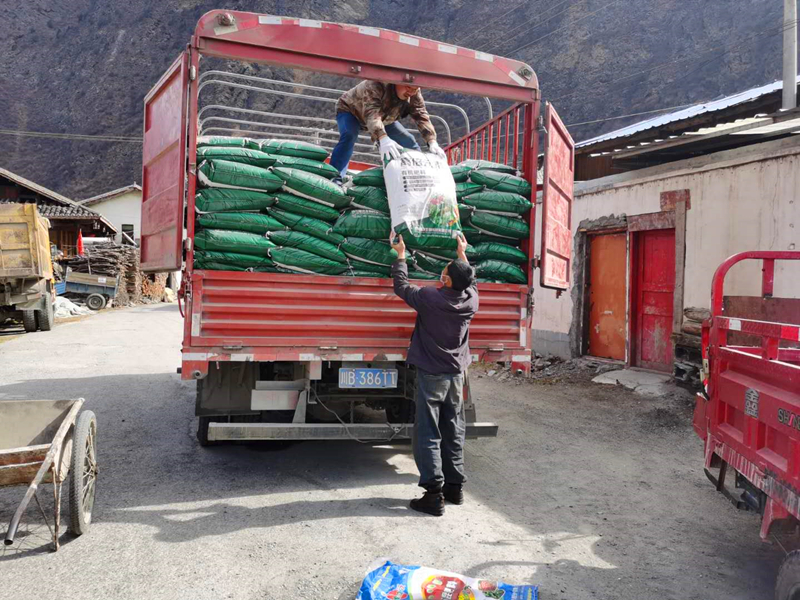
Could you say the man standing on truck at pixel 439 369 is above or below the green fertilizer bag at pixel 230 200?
below

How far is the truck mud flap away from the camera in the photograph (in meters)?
4.33

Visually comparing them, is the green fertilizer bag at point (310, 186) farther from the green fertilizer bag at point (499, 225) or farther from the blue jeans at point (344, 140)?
the green fertilizer bag at point (499, 225)

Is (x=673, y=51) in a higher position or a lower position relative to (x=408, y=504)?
higher

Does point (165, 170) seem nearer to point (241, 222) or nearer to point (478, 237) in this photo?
point (241, 222)

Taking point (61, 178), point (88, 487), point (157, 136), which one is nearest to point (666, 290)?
point (157, 136)

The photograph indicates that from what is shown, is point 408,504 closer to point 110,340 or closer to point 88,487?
point 88,487

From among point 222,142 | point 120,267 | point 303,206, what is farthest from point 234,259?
point 120,267

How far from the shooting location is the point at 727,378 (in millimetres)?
3258

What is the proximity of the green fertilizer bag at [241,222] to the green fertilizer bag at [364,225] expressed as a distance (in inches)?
17.1

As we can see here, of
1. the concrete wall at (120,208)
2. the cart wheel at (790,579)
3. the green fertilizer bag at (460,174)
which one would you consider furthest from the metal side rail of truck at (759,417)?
the concrete wall at (120,208)

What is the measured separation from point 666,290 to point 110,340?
36.0ft

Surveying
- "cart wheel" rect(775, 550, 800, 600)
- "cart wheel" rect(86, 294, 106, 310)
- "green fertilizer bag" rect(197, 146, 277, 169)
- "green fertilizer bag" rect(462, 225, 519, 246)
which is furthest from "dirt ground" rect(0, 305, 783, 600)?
"cart wheel" rect(86, 294, 106, 310)

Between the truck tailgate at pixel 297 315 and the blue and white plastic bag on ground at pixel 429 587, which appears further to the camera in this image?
→ the truck tailgate at pixel 297 315

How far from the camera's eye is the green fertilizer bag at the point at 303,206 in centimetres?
429
